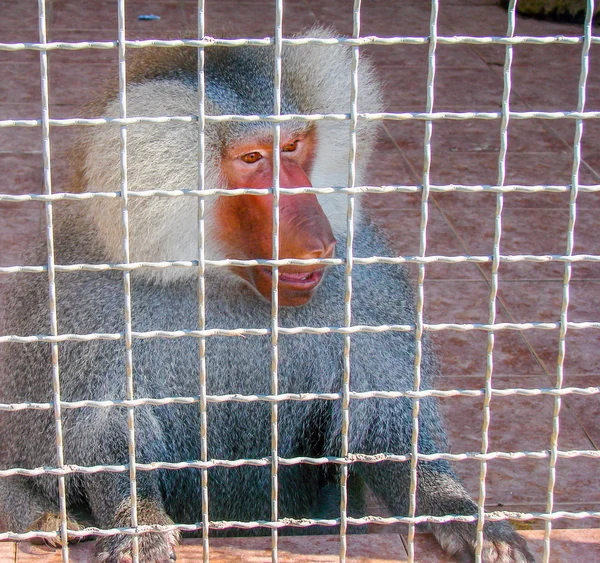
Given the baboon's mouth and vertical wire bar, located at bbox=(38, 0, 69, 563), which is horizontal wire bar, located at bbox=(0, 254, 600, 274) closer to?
vertical wire bar, located at bbox=(38, 0, 69, 563)

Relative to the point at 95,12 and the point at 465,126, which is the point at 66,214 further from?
the point at 95,12

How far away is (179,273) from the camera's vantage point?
2252mm

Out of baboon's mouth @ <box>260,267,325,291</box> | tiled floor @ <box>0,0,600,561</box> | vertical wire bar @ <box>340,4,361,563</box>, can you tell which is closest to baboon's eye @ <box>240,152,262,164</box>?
baboon's mouth @ <box>260,267,325,291</box>

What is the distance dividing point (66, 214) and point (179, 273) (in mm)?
379

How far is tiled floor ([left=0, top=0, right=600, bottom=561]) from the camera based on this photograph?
121 inches

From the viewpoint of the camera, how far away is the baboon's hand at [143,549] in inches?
81.1

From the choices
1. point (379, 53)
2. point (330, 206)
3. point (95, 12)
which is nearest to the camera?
point (330, 206)

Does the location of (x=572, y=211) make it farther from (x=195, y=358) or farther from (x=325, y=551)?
(x=195, y=358)

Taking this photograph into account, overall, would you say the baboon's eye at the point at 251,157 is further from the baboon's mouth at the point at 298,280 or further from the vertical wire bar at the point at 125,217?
the vertical wire bar at the point at 125,217

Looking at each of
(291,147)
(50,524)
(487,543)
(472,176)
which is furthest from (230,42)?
(472,176)

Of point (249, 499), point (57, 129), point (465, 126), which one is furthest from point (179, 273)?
point (465, 126)

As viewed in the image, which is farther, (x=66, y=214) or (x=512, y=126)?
(x=512, y=126)

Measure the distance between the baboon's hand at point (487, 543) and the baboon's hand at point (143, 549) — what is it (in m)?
0.52

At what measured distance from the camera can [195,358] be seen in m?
2.30
